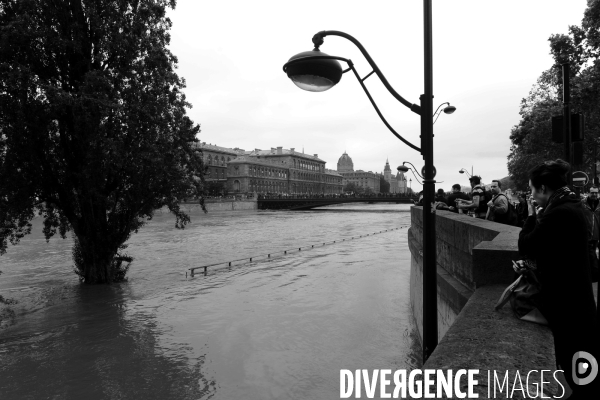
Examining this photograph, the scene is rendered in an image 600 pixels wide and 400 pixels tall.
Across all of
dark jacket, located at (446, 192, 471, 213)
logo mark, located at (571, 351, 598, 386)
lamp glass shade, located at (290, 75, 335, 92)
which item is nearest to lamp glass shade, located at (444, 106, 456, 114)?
dark jacket, located at (446, 192, 471, 213)

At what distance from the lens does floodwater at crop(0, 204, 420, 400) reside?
8695 millimetres

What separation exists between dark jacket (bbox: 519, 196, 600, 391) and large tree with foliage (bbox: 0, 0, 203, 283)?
1499cm

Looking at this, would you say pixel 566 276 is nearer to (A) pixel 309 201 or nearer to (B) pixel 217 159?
(A) pixel 309 201

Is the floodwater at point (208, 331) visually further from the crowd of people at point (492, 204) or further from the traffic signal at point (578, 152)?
the traffic signal at point (578, 152)

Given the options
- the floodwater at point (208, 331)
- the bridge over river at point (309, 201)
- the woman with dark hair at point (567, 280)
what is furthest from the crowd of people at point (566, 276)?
the bridge over river at point (309, 201)

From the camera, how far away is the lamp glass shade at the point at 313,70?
165 inches

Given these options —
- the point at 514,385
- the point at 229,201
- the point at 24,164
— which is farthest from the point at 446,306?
the point at 229,201

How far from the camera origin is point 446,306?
248 inches

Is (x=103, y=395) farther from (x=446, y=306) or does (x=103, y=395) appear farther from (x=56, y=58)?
(x=56, y=58)

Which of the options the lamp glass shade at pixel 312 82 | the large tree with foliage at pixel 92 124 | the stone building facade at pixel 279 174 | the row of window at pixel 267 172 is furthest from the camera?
the row of window at pixel 267 172

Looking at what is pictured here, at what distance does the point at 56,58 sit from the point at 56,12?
1.67 metres

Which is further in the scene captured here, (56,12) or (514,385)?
(56,12)

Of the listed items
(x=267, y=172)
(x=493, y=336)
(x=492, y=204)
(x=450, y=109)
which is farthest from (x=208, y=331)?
(x=267, y=172)

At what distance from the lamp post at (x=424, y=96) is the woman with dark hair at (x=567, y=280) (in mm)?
1300
